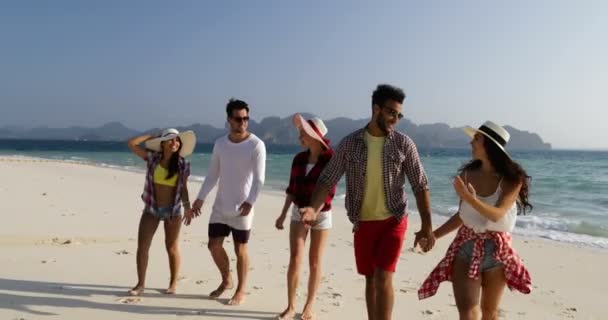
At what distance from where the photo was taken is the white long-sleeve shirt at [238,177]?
4910mm

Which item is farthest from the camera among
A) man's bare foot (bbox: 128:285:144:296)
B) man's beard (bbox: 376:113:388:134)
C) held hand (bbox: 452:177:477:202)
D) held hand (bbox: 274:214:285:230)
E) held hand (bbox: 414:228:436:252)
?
man's bare foot (bbox: 128:285:144:296)

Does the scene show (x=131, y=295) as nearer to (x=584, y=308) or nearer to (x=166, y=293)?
(x=166, y=293)

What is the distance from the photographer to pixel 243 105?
499 centimetres

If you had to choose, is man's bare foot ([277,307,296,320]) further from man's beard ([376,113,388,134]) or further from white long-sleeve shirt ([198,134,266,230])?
man's beard ([376,113,388,134])

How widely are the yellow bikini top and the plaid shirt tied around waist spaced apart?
0.03 m

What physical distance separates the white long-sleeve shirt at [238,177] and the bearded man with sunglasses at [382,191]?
1.36 meters

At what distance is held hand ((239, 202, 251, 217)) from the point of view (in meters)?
4.86

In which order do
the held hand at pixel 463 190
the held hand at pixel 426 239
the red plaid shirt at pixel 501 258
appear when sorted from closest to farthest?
1. the held hand at pixel 463 190
2. the red plaid shirt at pixel 501 258
3. the held hand at pixel 426 239

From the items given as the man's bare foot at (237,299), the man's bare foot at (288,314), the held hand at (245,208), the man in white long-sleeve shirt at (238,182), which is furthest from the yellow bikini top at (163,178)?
the man's bare foot at (288,314)

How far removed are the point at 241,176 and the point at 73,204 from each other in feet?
27.7

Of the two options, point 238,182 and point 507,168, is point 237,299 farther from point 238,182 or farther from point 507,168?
point 507,168

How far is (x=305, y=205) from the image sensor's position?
4.51m

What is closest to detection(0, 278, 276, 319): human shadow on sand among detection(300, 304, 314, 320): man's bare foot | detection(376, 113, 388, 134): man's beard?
detection(300, 304, 314, 320): man's bare foot

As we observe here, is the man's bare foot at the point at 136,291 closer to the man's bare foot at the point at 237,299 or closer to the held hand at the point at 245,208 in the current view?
the man's bare foot at the point at 237,299
